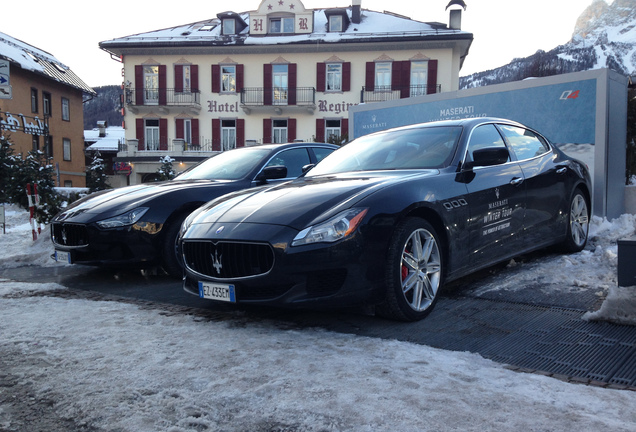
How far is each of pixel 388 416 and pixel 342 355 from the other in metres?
0.77

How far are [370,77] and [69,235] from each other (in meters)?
26.9

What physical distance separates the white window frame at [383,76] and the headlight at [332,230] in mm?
28067

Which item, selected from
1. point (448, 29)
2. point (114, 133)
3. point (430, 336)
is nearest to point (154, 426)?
point (430, 336)

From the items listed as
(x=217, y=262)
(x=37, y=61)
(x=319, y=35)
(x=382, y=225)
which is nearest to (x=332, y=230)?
(x=382, y=225)

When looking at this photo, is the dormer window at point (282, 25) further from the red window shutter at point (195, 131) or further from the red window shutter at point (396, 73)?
the red window shutter at point (195, 131)

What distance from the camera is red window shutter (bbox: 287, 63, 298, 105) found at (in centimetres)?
3095

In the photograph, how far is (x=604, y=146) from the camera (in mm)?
7492

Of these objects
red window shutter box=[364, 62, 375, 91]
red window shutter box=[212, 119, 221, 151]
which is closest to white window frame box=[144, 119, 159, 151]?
red window shutter box=[212, 119, 221, 151]

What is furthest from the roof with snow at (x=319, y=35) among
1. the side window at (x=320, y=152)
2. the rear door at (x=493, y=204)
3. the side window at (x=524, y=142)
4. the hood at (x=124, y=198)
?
the rear door at (x=493, y=204)

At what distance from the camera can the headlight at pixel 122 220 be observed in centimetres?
506

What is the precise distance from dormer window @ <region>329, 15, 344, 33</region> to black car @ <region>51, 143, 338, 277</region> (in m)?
27.8

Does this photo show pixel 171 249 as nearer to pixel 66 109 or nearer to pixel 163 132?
pixel 163 132

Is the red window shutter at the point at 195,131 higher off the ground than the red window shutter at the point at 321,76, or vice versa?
the red window shutter at the point at 321,76

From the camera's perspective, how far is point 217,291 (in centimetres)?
343
